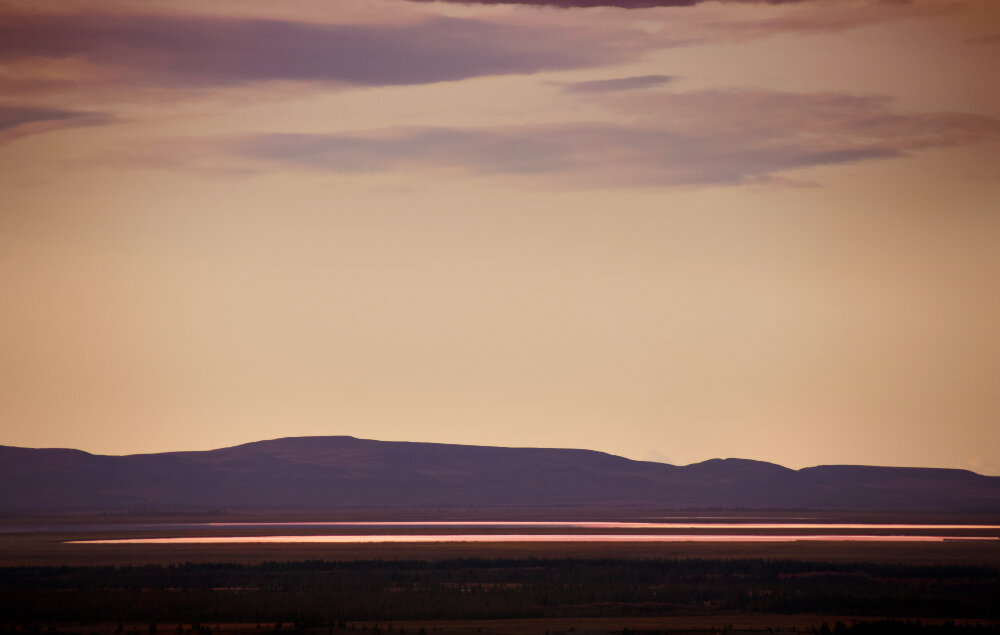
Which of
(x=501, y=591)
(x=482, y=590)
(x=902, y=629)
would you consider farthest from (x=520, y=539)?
(x=902, y=629)

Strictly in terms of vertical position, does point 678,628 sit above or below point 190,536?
below

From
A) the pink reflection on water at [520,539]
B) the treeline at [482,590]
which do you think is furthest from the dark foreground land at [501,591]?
the pink reflection on water at [520,539]

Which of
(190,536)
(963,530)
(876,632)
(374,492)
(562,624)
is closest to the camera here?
(876,632)

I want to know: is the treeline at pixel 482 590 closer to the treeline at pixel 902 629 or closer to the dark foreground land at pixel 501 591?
the dark foreground land at pixel 501 591

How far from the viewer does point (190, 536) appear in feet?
271

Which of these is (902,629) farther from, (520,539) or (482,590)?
(520,539)

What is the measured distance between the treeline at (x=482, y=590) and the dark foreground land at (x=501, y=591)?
0.06m

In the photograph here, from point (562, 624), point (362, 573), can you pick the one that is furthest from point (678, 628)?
point (362, 573)

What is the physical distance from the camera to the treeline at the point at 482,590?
4288cm

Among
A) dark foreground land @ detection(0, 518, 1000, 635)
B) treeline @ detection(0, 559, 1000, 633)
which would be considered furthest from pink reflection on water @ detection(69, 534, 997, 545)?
treeline @ detection(0, 559, 1000, 633)

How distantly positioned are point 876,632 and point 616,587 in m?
12.5

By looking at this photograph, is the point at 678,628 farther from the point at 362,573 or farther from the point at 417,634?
the point at 362,573

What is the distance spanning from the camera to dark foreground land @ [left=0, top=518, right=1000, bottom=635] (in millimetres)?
40469

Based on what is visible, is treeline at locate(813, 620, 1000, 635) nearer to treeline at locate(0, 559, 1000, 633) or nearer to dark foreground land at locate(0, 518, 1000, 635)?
dark foreground land at locate(0, 518, 1000, 635)
